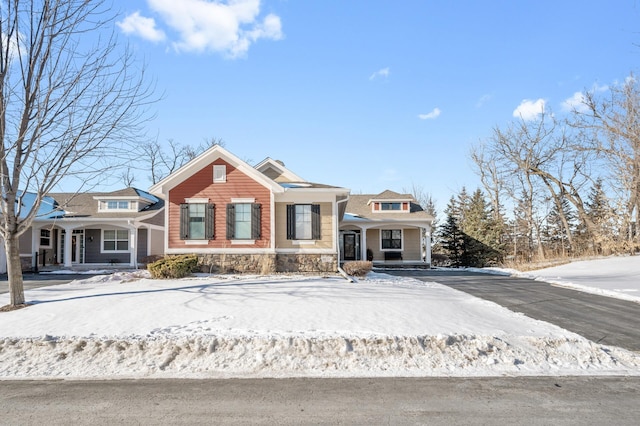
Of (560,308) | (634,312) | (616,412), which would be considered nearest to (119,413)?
(616,412)

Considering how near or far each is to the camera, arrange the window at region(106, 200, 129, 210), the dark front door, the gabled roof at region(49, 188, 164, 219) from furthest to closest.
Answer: the dark front door, the window at region(106, 200, 129, 210), the gabled roof at region(49, 188, 164, 219)

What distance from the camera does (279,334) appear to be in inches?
266

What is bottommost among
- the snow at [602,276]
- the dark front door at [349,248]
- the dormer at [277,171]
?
the snow at [602,276]

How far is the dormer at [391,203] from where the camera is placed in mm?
25859

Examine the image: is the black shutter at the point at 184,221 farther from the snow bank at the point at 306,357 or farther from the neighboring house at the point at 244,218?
the snow bank at the point at 306,357

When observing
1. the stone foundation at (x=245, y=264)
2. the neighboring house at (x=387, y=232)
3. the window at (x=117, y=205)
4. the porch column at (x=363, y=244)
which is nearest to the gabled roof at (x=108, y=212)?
the window at (x=117, y=205)

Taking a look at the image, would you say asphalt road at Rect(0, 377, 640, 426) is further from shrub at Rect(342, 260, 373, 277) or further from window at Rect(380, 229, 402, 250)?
window at Rect(380, 229, 402, 250)

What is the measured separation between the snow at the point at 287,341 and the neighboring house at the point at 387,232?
14780mm

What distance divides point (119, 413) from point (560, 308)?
Answer: 1010 cm

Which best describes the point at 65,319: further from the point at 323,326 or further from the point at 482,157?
the point at 482,157

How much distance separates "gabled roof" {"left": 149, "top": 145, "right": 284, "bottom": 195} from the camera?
53.2 ft

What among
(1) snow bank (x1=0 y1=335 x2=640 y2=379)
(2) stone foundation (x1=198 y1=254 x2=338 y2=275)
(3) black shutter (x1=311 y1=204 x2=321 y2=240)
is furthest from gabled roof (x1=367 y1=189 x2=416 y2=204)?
(1) snow bank (x1=0 y1=335 x2=640 y2=379)

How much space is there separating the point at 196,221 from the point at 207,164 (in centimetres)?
249

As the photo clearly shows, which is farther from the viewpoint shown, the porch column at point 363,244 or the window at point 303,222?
the porch column at point 363,244
